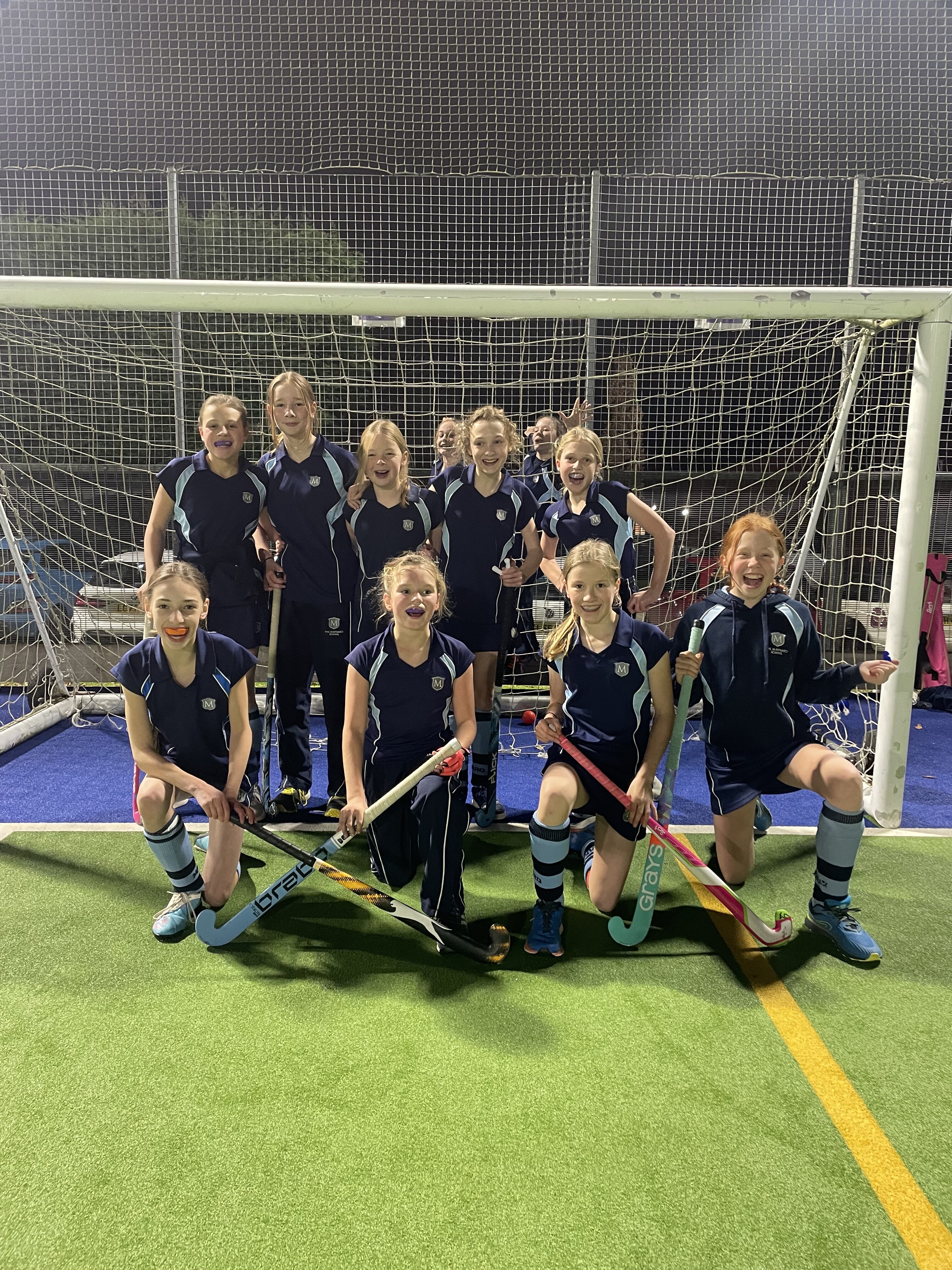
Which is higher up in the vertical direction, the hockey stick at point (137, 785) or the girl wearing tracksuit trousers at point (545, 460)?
the girl wearing tracksuit trousers at point (545, 460)

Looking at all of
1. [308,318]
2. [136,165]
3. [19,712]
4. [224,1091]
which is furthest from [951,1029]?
[136,165]

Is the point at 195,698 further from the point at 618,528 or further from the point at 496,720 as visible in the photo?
the point at 618,528

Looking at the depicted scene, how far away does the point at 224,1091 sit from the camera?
1.69 meters

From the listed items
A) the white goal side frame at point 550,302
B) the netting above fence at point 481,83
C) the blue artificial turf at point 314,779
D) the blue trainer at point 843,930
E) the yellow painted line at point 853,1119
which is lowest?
the blue artificial turf at point 314,779

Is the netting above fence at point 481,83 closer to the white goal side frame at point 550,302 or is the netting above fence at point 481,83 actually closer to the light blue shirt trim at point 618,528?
the white goal side frame at point 550,302

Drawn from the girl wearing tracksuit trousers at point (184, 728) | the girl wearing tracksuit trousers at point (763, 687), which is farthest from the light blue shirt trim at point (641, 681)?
the girl wearing tracksuit trousers at point (184, 728)

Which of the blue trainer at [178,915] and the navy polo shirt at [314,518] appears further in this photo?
the navy polo shirt at [314,518]

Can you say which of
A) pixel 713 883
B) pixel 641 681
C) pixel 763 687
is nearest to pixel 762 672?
pixel 763 687

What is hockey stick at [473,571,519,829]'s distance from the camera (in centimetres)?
303

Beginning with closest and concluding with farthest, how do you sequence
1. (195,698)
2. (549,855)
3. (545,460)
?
(549,855) < (195,698) < (545,460)

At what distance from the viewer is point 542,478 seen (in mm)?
3756

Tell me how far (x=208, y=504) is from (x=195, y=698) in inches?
33.3

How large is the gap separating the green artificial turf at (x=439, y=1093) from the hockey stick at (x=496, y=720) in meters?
0.60

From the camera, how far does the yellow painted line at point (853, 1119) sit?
1.38 metres
